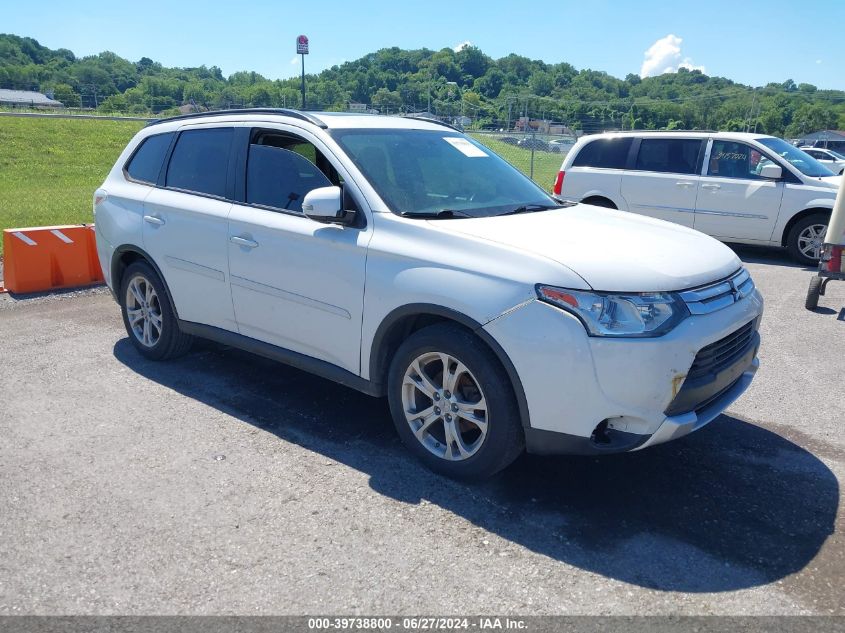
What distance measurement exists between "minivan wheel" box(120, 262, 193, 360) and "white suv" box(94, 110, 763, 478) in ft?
0.08

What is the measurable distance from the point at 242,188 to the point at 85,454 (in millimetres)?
1910

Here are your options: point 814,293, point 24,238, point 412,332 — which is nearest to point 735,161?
point 814,293

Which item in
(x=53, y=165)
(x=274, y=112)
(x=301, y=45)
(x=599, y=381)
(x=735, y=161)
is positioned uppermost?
(x=301, y=45)

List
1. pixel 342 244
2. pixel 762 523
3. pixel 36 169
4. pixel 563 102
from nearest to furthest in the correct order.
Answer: pixel 762 523, pixel 342 244, pixel 36 169, pixel 563 102

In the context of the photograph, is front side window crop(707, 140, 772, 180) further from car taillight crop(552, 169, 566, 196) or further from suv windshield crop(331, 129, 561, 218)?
suv windshield crop(331, 129, 561, 218)

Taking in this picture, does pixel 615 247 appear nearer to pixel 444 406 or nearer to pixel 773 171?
pixel 444 406

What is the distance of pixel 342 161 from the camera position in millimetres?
4207

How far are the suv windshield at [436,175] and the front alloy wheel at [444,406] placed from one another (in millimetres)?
886

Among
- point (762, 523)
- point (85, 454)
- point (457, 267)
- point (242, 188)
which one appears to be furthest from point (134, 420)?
point (762, 523)

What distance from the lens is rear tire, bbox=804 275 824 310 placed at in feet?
24.5

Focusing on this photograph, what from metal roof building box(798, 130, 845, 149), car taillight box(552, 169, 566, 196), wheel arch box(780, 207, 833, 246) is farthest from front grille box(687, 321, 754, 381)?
metal roof building box(798, 130, 845, 149)

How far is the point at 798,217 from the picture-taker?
33.1 ft

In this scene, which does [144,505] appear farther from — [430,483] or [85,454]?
[430,483]

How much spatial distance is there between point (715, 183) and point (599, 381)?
8.38 metres
